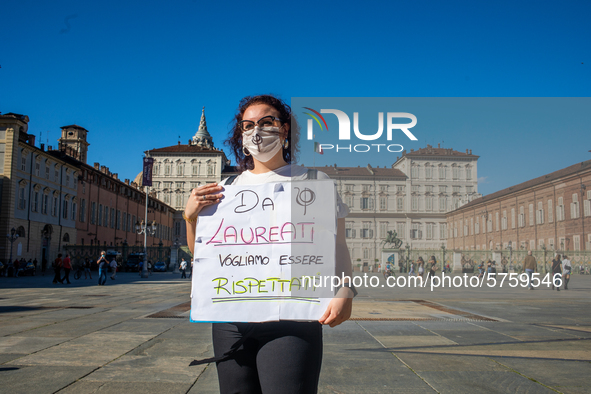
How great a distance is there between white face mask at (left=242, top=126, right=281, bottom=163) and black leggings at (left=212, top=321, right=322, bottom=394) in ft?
2.66

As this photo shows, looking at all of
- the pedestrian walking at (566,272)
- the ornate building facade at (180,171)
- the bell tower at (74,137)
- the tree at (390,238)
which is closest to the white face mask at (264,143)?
the tree at (390,238)

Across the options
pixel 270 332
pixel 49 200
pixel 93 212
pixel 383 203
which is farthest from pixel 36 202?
pixel 270 332

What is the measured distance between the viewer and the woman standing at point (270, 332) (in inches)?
74.1

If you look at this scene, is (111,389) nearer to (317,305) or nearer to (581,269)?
(317,305)

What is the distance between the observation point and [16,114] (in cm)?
4172

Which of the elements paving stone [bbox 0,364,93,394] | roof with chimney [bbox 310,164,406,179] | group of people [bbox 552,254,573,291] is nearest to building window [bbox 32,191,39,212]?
group of people [bbox 552,254,573,291]

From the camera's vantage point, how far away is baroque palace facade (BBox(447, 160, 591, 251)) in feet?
87.4

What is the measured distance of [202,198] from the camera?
218 cm

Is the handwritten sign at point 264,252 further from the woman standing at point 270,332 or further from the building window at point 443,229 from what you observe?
the building window at point 443,229

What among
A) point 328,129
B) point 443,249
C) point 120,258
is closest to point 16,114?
point 120,258

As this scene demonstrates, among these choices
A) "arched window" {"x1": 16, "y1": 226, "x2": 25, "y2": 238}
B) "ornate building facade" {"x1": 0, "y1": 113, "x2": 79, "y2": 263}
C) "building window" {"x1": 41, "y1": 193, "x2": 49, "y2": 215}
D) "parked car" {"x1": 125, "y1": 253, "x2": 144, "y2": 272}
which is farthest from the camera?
"parked car" {"x1": 125, "y1": 253, "x2": 144, "y2": 272}

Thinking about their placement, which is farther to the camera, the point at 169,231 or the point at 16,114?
the point at 169,231

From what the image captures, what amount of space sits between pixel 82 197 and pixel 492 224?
144 feet

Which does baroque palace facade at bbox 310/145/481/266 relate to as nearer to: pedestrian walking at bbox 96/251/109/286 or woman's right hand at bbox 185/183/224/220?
woman's right hand at bbox 185/183/224/220
